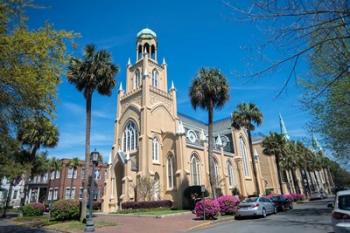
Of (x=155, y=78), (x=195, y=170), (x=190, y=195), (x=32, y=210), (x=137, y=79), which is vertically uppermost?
(x=137, y=79)

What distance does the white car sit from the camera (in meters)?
6.82

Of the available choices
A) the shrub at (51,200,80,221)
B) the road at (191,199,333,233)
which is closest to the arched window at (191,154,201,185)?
the shrub at (51,200,80,221)

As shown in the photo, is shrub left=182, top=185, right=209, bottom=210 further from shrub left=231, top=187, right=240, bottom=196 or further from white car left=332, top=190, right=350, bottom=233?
white car left=332, top=190, right=350, bottom=233

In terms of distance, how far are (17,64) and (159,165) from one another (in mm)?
27400

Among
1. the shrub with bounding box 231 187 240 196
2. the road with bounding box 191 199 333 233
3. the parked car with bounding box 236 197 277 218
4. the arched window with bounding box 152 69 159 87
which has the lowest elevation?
the road with bounding box 191 199 333 233

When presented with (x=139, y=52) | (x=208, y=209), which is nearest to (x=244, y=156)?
(x=139, y=52)

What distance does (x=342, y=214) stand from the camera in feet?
23.2

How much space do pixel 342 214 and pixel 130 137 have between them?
3258 cm

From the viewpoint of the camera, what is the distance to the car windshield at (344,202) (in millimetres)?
7319

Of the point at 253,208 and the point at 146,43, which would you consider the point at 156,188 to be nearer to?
the point at 253,208

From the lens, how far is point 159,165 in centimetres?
3409

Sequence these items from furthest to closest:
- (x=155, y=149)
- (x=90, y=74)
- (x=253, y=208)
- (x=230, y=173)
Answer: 1. (x=230, y=173)
2. (x=155, y=149)
3. (x=90, y=74)
4. (x=253, y=208)

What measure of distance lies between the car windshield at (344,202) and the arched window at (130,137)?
30474 millimetres

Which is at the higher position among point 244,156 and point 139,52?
point 139,52
